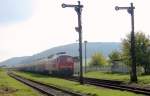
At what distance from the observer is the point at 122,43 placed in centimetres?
6244

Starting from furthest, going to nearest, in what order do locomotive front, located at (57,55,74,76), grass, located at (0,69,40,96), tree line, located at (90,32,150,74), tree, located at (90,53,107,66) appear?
tree, located at (90,53,107,66) → locomotive front, located at (57,55,74,76) → tree line, located at (90,32,150,74) → grass, located at (0,69,40,96)

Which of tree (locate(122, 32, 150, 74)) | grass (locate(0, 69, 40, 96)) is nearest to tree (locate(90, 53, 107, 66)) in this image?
tree (locate(122, 32, 150, 74))

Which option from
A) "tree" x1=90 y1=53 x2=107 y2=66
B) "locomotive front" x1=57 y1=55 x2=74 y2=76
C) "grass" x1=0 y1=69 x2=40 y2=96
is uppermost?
"tree" x1=90 y1=53 x2=107 y2=66

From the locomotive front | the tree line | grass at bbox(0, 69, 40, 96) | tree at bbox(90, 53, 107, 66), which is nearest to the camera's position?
grass at bbox(0, 69, 40, 96)

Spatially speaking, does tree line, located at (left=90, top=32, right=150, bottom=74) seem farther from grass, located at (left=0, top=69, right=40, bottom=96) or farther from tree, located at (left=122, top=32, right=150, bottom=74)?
grass, located at (left=0, top=69, right=40, bottom=96)

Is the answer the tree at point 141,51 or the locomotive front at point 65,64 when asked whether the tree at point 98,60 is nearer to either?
the locomotive front at point 65,64

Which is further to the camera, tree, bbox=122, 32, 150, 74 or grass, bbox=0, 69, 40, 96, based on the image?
tree, bbox=122, 32, 150, 74

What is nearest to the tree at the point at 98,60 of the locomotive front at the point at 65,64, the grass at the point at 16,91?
the locomotive front at the point at 65,64

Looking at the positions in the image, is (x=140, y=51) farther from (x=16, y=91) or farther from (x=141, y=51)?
(x=16, y=91)

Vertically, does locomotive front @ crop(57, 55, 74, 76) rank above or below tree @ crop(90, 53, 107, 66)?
below

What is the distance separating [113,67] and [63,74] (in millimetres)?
20318

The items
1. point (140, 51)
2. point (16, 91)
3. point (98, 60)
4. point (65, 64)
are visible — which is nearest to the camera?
point (16, 91)

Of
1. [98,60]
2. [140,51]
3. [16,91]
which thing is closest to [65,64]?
[140,51]

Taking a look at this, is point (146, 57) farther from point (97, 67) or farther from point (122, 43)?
point (97, 67)
